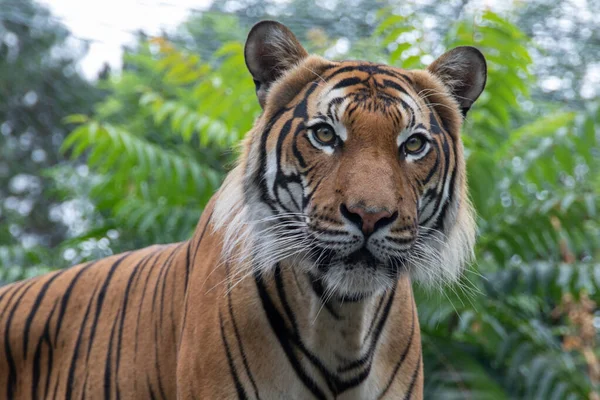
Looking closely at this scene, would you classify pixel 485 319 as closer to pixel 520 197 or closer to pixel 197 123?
pixel 520 197

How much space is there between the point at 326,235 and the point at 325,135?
1.02ft

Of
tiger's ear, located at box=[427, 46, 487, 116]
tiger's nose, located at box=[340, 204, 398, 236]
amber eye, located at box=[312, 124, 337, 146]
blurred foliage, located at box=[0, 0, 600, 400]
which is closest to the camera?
tiger's nose, located at box=[340, 204, 398, 236]

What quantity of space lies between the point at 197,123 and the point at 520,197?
90.8 inches

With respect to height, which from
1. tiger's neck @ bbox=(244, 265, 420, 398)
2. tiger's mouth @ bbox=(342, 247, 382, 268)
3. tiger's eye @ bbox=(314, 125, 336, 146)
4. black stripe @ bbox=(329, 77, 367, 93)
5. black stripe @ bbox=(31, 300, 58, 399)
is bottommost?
black stripe @ bbox=(31, 300, 58, 399)

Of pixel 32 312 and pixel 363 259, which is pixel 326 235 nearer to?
pixel 363 259

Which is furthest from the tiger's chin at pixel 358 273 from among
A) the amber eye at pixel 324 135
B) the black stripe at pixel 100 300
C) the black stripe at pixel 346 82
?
the black stripe at pixel 100 300

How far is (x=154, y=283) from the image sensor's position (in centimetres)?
290

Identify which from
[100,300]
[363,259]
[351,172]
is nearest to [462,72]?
Answer: [351,172]

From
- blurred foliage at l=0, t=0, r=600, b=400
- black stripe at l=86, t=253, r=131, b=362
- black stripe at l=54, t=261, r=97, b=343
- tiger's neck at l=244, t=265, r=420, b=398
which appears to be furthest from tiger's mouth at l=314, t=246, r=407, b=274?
blurred foliage at l=0, t=0, r=600, b=400

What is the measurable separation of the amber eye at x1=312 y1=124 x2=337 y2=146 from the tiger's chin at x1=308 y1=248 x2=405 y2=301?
328mm

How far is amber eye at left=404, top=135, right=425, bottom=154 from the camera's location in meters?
2.19

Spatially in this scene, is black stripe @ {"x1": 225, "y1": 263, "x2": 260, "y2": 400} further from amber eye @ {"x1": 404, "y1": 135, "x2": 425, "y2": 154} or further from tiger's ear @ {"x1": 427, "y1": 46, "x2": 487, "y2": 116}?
tiger's ear @ {"x1": 427, "y1": 46, "x2": 487, "y2": 116}

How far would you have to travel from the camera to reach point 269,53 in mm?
2459

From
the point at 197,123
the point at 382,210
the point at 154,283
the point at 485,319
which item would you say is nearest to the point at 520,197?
the point at 485,319
